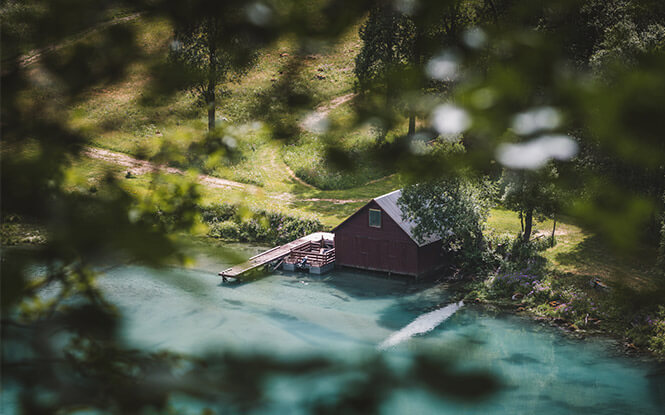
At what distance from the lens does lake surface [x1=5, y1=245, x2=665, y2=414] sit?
19.1 m

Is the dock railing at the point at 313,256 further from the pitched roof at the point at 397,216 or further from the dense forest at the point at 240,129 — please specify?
the dense forest at the point at 240,129

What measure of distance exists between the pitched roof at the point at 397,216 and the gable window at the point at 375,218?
0.44 m

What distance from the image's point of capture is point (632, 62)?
1.76 m

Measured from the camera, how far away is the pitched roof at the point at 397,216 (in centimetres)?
2706

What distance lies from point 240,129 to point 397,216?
25400 millimetres

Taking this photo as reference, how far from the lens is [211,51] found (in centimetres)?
238

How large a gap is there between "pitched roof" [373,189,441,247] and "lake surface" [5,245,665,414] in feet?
7.04

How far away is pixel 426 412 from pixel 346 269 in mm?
11321

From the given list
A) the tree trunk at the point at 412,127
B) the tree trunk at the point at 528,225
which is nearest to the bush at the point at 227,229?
the tree trunk at the point at 528,225

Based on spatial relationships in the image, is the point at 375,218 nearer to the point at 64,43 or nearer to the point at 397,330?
the point at 397,330

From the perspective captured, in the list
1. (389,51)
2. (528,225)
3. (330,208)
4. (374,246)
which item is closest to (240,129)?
(389,51)

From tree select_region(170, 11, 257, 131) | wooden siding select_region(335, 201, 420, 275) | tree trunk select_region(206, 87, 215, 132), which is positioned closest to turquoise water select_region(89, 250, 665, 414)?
wooden siding select_region(335, 201, 420, 275)

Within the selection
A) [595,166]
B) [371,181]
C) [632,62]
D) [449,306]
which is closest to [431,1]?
[632,62]

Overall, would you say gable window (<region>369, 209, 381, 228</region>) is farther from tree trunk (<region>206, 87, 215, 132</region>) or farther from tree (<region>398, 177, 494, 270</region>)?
tree trunk (<region>206, 87, 215, 132</region>)
